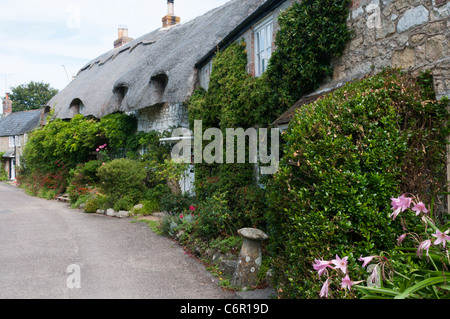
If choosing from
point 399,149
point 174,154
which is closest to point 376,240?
point 399,149

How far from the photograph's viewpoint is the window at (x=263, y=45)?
22.1 feet

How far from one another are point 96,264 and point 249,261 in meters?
2.64

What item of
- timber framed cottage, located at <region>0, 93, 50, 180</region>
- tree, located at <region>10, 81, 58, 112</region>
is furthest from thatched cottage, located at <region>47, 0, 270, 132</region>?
tree, located at <region>10, 81, 58, 112</region>

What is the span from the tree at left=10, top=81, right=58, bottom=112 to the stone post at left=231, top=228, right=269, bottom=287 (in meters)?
44.2

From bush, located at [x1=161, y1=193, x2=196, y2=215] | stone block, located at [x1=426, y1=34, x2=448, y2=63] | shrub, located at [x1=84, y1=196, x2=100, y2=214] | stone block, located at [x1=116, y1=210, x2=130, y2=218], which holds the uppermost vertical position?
stone block, located at [x1=426, y1=34, x2=448, y2=63]

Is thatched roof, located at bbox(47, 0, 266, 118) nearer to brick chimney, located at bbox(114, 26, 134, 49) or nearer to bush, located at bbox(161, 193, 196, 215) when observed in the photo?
bush, located at bbox(161, 193, 196, 215)

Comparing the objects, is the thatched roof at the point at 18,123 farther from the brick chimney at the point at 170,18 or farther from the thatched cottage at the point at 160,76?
the brick chimney at the point at 170,18

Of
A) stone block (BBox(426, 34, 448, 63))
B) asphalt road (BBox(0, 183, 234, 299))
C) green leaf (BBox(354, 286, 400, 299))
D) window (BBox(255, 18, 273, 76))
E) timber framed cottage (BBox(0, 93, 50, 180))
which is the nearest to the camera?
green leaf (BBox(354, 286, 400, 299))

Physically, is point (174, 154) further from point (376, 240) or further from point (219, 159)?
point (376, 240)

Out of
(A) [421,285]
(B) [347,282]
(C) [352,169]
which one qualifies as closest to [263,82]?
(C) [352,169]

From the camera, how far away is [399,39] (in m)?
4.02

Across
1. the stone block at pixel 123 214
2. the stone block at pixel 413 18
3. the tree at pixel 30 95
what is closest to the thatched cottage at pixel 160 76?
the stone block at pixel 123 214

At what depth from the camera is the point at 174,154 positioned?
34.8 feet

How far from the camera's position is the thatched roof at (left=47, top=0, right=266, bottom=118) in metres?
10.2
